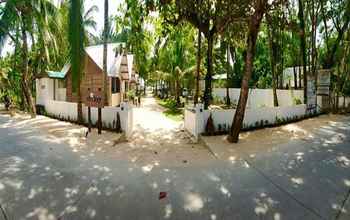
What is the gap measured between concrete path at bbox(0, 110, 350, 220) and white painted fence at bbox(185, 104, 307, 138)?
2.50 m

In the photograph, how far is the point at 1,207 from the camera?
4949mm

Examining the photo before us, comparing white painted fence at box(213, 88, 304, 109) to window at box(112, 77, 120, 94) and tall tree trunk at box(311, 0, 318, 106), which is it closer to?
tall tree trunk at box(311, 0, 318, 106)

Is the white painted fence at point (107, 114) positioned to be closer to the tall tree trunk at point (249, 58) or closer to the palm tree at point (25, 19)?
the palm tree at point (25, 19)

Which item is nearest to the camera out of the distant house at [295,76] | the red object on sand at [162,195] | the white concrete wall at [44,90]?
the red object on sand at [162,195]

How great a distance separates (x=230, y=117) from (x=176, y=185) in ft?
19.5

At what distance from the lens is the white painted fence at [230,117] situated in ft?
35.0

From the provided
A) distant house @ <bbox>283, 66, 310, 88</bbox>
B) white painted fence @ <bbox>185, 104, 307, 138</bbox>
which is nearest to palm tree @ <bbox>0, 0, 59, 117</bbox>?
white painted fence @ <bbox>185, 104, 307, 138</bbox>

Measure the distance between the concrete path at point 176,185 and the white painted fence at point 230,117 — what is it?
8.19ft

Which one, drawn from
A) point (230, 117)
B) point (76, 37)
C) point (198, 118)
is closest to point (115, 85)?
point (76, 37)

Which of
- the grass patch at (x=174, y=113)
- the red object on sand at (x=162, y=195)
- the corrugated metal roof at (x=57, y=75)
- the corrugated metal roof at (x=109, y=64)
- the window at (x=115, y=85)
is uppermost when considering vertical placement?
the corrugated metal roof at (x=109, y=64)

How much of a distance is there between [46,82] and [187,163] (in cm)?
1440

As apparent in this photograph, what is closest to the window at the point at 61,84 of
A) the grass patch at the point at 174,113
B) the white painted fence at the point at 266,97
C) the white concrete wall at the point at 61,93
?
the white concrete wall at the point at 61,93

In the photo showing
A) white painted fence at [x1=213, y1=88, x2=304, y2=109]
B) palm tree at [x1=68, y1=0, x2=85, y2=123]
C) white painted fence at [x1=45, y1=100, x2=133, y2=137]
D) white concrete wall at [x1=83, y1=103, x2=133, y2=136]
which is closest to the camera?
palm tree at [x1=68, y1=0, x2=85, y2=123]

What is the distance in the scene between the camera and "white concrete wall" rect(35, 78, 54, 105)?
1893cm
